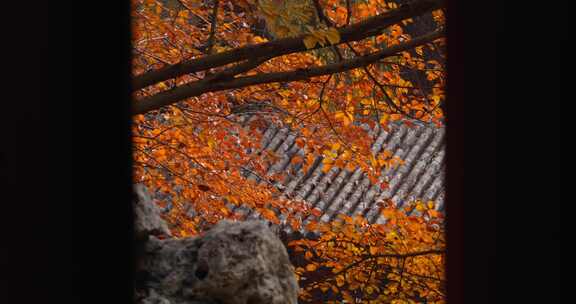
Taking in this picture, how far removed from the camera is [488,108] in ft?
2.25

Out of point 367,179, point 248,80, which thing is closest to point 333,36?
point 248,80

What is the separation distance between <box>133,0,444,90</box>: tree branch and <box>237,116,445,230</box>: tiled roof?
508cm

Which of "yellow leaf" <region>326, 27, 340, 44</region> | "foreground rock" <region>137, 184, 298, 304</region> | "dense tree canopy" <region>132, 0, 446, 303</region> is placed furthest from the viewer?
"dense tree canopy" <region>132, 0, 446, 303</region>

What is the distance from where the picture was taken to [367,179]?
329 inches

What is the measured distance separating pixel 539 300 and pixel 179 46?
502cm

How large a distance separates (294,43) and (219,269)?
0.82m

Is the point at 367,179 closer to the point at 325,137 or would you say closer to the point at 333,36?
the point at 325,137

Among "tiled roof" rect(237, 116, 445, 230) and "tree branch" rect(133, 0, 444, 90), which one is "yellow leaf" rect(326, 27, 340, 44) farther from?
"tiled roof" rect(237, 116, 445, 230)

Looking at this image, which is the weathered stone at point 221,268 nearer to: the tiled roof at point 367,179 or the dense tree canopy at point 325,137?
the dense tree canopy at point 325,137

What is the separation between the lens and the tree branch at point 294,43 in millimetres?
2580

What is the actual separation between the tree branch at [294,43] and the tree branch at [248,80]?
0.43ft

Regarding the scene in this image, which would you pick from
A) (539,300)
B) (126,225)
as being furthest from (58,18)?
(539,300)

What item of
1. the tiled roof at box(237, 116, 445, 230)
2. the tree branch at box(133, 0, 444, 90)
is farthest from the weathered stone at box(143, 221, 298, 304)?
the tiled roof at box(237, 116, 445, 230)

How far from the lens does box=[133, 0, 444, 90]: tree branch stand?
258 cm
